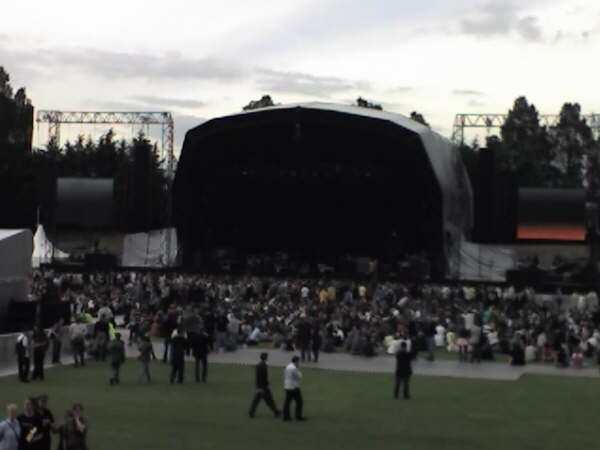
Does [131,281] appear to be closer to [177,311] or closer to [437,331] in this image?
[177,311]

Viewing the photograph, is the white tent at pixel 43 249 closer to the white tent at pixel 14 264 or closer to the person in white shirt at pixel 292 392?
the white tent at pixel 14 264

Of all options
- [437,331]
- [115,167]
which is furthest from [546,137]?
[437,331]

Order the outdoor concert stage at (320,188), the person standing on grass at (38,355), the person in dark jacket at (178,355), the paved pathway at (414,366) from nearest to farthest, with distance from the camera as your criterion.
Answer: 1. the person in dark jacket at (178,355)
2. the person standing on grass at (38,355)
3. the paved pathway at (414,366)
4. the outdoor concert stage at (320,188)

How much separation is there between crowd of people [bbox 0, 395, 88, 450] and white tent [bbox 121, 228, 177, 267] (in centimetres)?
4308

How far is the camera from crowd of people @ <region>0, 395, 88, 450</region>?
35.7ft

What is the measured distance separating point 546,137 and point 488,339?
69147mm

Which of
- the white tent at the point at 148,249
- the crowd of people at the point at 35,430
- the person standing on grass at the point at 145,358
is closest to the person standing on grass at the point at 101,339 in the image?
the person standing on grass at the point at 145,358

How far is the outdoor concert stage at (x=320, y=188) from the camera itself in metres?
46.2

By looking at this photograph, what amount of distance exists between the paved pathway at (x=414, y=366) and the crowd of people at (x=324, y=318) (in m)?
0.41

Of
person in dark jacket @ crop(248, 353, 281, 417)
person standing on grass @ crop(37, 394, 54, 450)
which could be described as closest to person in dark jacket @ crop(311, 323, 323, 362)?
person in dark jacket @ crop(248, 353, 281, 417)

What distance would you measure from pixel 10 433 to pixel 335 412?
7867mm

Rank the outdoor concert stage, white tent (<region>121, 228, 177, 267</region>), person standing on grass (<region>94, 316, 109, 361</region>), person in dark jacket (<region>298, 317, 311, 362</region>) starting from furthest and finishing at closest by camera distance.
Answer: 1. white tent (<region>121, 228, 177, 267</region>)
2. the outdoor concert stage
3. person in dark jacket (<region>298, 317, 311, 362</region>)
4. person standing on grass (<region>94, 316, 109, 361</region>)

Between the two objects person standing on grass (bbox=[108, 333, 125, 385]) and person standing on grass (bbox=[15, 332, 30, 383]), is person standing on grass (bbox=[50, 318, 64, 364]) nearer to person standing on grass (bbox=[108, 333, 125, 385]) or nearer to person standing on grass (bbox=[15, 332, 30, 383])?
person standing on grass (bbox=[15, 332, 30, 383])

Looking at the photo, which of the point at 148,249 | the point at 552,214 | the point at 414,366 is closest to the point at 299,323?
the point at 414,366
